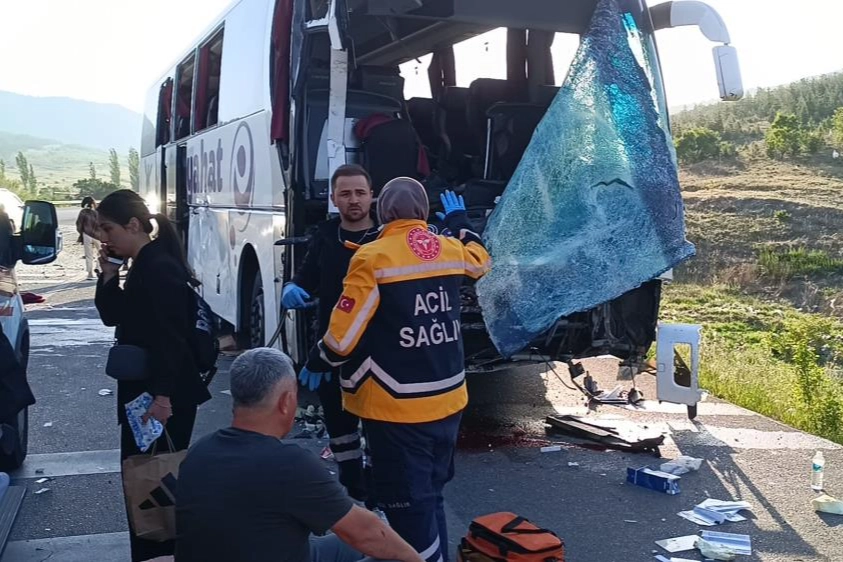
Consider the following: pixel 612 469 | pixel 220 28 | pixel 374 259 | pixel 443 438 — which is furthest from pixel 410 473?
pixel 220 28

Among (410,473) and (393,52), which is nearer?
(410,473)

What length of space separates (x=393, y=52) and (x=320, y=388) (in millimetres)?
4267

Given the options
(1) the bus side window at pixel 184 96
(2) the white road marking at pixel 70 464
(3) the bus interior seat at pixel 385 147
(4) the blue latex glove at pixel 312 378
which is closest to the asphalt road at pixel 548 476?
(2) the white road marking at pixel 70 464

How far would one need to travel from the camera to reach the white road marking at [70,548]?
4668mm

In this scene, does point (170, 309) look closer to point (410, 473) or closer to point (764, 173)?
point (410, 473)

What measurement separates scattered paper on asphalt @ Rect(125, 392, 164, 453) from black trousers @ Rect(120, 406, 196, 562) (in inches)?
2.7

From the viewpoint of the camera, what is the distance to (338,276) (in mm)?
4785

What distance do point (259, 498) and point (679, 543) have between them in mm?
2929

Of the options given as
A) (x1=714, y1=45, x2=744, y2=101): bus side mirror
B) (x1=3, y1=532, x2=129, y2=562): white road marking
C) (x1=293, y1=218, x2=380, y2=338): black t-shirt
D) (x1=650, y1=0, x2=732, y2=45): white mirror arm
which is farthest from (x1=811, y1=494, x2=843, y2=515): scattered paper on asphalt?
(x1=3, y1=532, x2=129, y2=562): white road marking

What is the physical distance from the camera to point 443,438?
3881mm

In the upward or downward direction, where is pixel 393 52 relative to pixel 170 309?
upward

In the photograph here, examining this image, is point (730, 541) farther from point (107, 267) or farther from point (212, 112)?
point (212, 112)

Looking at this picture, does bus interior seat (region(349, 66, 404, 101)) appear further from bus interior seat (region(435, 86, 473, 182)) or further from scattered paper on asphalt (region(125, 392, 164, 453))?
scattered paper on asphalt (region(125, 392, 164, 453))

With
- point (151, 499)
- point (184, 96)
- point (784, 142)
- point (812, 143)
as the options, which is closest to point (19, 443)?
point (151, 499)
